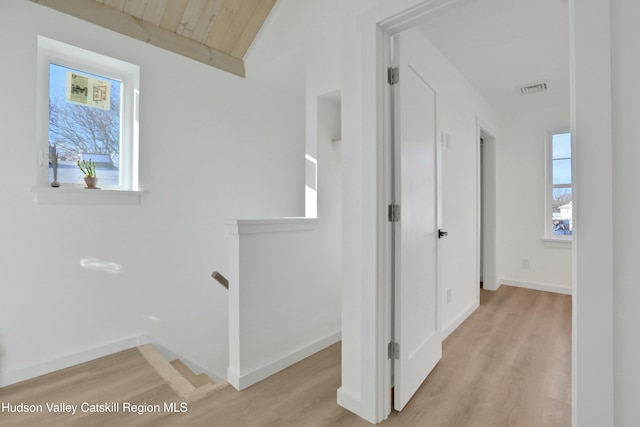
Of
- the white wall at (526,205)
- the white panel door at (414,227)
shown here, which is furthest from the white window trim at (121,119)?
the white wall at (526,205)

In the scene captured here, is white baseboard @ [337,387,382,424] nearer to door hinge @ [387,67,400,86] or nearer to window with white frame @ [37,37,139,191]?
door hinge @ [387,67,400,86]

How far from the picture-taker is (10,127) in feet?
6.25

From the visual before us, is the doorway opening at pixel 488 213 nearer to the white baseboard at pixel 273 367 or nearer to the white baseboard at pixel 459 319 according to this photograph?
the white baseboard at pixel 459 319

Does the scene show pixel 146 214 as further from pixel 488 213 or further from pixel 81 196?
pixel 488 213

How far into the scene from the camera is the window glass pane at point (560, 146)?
4.07 m

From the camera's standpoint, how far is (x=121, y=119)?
8.07 feet

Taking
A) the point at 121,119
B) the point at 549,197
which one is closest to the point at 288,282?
the point at 121,119

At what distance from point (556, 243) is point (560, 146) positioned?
1.29 m

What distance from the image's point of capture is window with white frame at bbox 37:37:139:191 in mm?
2100

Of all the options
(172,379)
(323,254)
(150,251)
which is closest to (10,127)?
(150,251)

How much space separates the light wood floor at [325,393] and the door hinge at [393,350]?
29 centimetres

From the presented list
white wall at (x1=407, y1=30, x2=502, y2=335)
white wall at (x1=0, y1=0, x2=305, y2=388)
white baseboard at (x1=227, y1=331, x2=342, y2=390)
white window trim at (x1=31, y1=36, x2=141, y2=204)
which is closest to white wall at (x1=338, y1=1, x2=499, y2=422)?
white baseboard at (x1=227, y1=331, x2=342, y2=390)

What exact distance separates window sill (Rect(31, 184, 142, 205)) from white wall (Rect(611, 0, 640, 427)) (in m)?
2.72

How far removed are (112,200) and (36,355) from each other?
1088 mm
